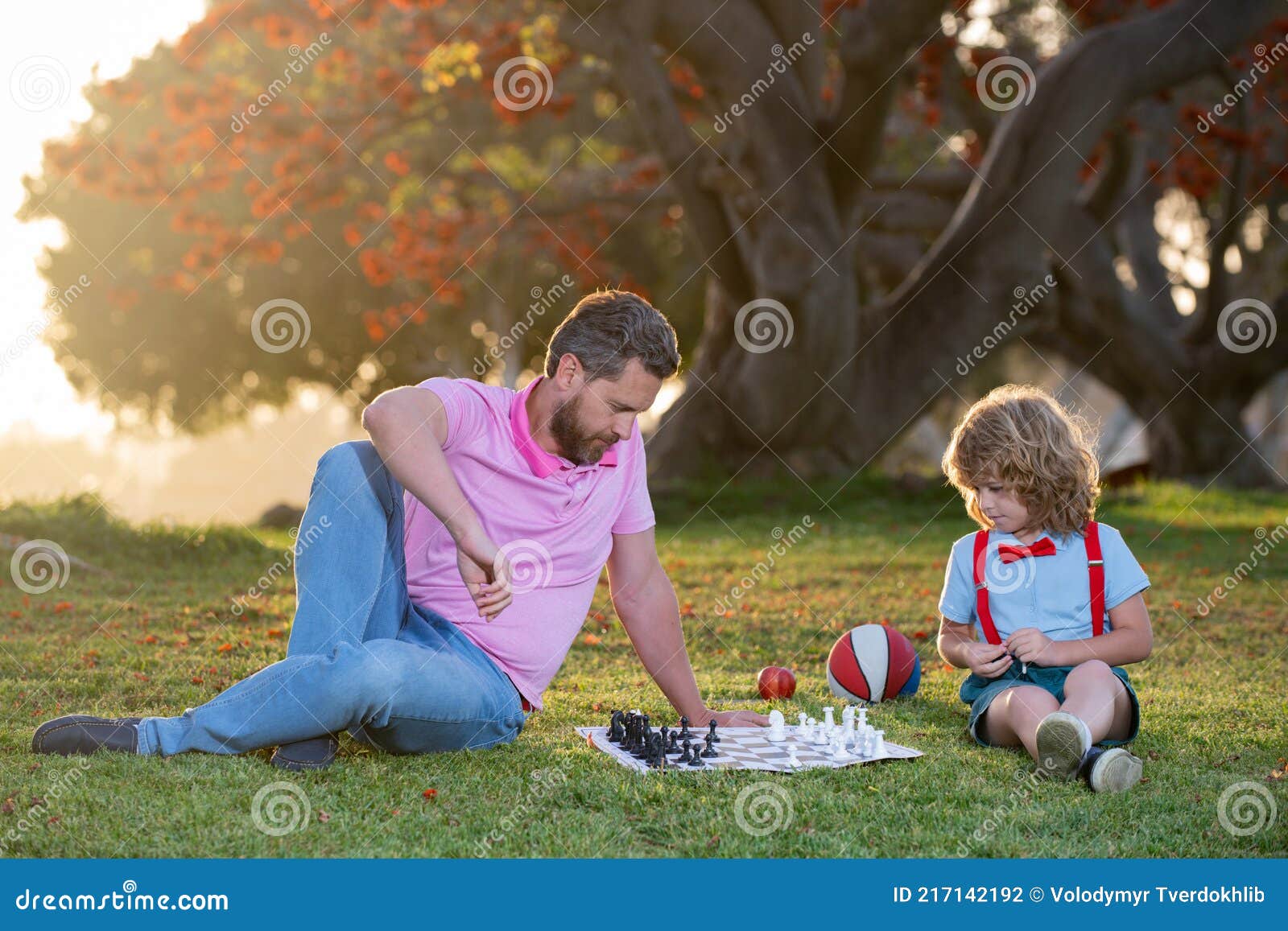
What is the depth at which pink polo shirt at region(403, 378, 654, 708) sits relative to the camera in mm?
4023

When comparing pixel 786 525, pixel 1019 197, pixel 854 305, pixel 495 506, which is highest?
pixel 1019 197

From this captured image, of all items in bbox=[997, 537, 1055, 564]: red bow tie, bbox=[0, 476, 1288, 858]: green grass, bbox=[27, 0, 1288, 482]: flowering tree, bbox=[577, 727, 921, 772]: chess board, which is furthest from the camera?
bbox=[27, 0, 1288, 482]: flowering tree

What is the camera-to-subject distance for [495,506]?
4.04m

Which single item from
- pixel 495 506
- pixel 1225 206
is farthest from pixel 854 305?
pixel 495 506

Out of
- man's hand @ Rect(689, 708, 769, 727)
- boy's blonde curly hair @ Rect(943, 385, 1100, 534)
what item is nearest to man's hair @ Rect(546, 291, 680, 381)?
boy's blonde curly hair @ Rect(943, 385, 1100, 534)

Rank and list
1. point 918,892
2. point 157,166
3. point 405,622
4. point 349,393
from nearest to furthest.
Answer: point 918,892 → point 405,622 → point 157,166 → point 349,393

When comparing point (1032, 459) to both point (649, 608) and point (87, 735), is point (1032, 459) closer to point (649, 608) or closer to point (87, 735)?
point (649, 608)

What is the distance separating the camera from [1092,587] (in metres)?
4.37

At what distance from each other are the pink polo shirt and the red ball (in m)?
1.34

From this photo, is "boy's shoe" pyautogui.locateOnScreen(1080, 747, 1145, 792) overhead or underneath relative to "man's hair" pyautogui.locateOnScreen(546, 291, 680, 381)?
underneath

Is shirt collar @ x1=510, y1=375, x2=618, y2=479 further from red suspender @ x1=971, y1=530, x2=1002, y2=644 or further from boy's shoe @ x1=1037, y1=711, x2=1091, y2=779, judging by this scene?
boy's shoe @ x1=1037, y1=711, x2=1091, y2=779

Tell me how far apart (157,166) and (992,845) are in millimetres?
13836

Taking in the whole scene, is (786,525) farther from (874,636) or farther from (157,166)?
(157,166)

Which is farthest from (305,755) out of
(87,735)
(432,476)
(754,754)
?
(754,754)
